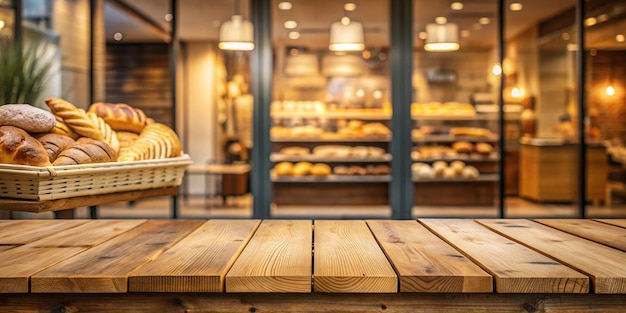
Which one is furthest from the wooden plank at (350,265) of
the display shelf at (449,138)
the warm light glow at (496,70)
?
the display shelf at (449,138)

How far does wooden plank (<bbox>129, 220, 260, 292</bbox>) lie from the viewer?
46.0 inches

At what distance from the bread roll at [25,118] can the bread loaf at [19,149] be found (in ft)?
0.16

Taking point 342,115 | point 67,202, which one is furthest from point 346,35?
point 67,202

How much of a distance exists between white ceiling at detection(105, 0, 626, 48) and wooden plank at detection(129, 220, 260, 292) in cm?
576

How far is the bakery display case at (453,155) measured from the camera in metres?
7.46

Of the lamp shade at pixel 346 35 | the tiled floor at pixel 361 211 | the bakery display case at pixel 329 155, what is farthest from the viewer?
the bakery display case at pixel 329 155

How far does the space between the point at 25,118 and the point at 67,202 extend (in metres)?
0.29

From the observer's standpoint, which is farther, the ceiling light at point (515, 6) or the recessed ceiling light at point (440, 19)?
the recessed ceiling light at point (440, 19)

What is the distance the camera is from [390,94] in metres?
6.30

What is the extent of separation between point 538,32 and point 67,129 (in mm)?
7692

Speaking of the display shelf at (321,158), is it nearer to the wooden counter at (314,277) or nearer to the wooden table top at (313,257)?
the wooden table top at (313,257)

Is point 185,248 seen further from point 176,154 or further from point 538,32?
point 538,32

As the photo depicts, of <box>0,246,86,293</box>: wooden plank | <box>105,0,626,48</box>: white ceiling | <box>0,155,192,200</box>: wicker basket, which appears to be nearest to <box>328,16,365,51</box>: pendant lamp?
<box>105,0,626,48</box>: white ceiling

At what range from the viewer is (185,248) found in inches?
58.1
